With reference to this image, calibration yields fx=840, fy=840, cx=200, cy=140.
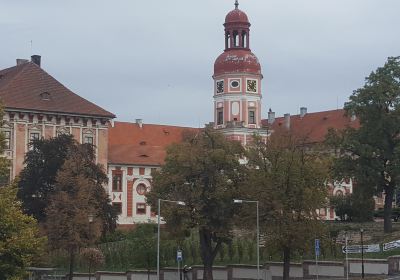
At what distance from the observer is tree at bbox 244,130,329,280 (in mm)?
52406

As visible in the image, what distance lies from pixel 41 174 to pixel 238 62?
152 ft

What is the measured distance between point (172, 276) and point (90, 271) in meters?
6.92

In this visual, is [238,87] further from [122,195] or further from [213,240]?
[213,240]

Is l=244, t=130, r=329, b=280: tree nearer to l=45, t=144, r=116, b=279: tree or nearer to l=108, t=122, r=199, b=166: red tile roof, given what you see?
l=45, t=144, r=116, b=279: tree

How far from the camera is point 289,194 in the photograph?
53562 millimetres

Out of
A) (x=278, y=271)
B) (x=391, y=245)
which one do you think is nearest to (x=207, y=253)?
(x=278, y=271)

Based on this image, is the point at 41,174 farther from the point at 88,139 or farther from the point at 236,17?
the point at 236,17

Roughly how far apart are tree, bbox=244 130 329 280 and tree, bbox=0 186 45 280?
2122 centimetres

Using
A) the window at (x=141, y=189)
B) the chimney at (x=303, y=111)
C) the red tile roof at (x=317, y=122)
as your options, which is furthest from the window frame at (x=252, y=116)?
the window at (x=141, y=189)

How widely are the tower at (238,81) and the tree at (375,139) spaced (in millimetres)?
43889

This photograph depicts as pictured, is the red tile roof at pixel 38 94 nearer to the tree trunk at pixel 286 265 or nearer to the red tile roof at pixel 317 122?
the red tile roof at pixel 317 122

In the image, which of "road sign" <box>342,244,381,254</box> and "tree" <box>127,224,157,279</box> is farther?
"tree" <box>127,224,157,279</box>

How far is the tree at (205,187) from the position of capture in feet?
187

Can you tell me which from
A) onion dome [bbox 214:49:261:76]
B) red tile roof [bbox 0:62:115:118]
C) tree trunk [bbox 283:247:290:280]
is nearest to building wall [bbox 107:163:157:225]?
red tile roof [bbox 0:62:115:118]
